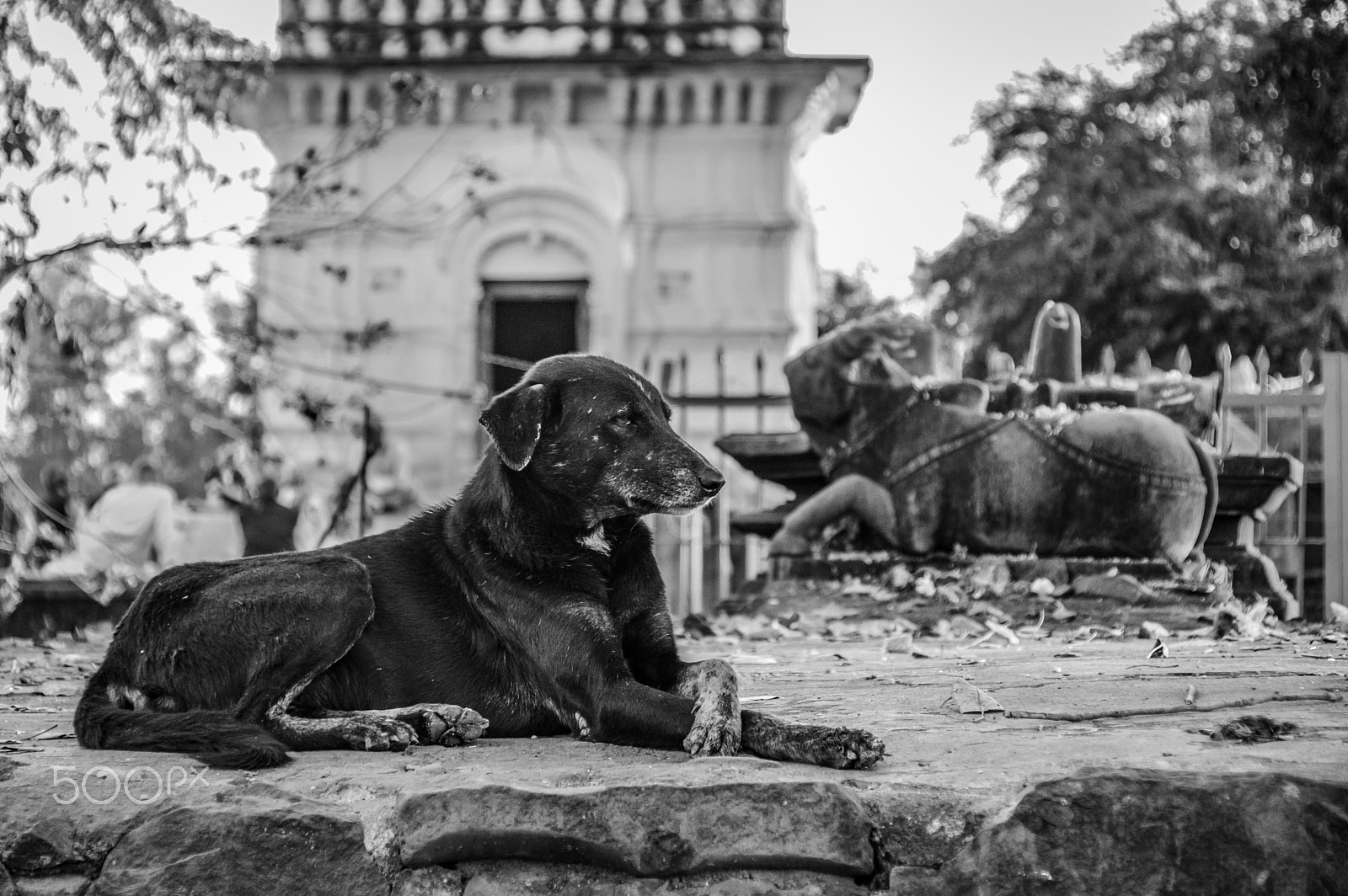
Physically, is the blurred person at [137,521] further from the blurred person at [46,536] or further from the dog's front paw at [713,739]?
the dog's front paw at [713,739]

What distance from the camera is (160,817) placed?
123 inches

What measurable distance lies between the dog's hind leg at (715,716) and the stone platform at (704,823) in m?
0.06

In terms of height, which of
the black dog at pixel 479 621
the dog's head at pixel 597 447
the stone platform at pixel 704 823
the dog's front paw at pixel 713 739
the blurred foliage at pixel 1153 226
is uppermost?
the blurred foliage at pixel 1153 226

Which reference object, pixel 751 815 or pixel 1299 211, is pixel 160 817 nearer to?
pixel 751 815

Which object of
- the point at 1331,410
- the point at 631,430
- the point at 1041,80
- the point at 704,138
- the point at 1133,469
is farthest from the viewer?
the point at 1041,80

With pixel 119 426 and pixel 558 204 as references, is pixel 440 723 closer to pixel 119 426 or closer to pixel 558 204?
pixel 558 204

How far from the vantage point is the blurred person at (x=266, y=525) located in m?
11.0

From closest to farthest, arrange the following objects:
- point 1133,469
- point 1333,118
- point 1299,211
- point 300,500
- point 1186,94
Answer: point 1133,469 < point 300,500 < point 1333,118 < point 1299,211 < point 1186,94

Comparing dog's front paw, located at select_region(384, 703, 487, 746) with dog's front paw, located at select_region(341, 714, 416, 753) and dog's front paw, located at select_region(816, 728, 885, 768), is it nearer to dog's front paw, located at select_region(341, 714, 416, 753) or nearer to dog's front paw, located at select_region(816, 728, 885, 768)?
dog's front paw, located at select_region(341, 714, 416, 753)

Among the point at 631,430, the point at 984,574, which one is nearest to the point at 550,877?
the point at 631,430

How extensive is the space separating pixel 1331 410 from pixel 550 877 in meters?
7.57

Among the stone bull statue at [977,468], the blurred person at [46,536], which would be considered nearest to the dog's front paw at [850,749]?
the stone bull statue at [977,468]

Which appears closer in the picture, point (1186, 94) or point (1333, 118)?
point (1333, 118)

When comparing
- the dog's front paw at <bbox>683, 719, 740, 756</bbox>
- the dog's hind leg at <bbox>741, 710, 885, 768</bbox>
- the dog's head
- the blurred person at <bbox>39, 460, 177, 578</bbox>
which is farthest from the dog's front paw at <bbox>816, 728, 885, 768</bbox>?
the blurred person at <bbox>39, 460, 177, 578</bbox>
